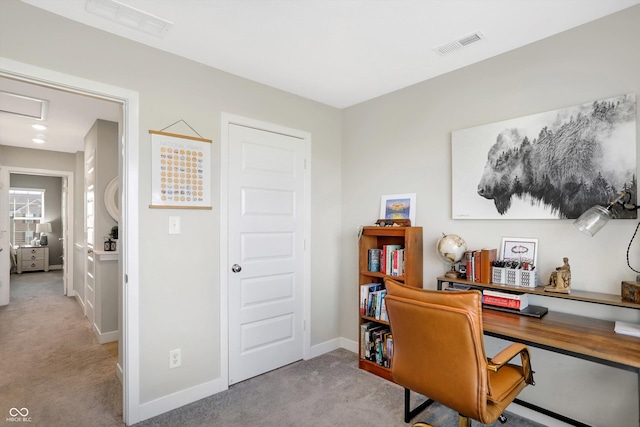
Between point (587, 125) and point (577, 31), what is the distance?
1.97ft

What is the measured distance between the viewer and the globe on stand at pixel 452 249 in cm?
244

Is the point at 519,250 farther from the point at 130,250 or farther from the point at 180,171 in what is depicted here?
the point at 130,250

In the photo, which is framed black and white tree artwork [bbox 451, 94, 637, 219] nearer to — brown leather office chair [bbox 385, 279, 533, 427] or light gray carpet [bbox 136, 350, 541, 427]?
brown leather office chair [bbox 385, 279, 533, 427]

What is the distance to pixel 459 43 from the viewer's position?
7.34 feet

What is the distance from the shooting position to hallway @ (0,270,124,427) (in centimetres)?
228

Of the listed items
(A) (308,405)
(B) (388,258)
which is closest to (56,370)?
(A) (308,405)

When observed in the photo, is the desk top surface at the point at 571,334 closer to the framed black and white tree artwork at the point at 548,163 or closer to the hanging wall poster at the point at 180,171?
the framed black and white tree artwork at the point at 548,163

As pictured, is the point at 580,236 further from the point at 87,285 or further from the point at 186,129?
the point at 87,285

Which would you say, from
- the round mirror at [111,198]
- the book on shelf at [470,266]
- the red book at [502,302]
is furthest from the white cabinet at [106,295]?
the red book at [502,302]

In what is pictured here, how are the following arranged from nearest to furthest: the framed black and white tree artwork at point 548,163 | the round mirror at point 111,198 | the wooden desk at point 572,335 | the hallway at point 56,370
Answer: the wooden desk at point 572,335
the framed black and white tree artwork at point 548,163
the hallway at point 56,370
the round mirror at point 111,198

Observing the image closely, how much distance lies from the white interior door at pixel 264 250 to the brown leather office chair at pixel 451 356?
4.67 ft

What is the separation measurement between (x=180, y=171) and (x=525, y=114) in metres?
2.44

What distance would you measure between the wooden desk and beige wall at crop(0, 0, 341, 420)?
6.42 feet

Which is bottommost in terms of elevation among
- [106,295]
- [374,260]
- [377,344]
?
[377,344]
